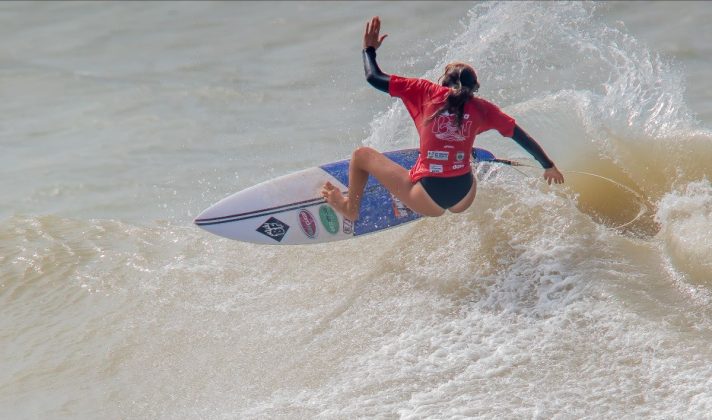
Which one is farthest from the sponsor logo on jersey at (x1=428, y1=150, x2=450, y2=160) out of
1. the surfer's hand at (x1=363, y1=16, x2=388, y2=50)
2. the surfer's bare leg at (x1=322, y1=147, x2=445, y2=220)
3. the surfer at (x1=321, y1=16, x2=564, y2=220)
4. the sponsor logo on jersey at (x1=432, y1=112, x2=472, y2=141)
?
the surfer's hand at (x1=363, y1=16, x2=388, y2=50)

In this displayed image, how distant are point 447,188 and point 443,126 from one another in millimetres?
430

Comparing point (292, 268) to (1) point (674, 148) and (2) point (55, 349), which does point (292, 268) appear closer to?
(2) point (55, 349)

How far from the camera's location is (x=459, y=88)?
583 centimetres

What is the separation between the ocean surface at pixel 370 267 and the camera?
203 inches

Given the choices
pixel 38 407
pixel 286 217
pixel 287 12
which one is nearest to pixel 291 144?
→ pixel 286 217

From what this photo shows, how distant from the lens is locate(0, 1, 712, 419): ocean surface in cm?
515

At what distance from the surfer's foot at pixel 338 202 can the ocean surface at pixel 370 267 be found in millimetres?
403

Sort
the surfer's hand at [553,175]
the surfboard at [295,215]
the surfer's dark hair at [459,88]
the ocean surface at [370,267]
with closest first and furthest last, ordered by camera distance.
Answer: the ocean surface at [370,267] < the surfer's dark hair at [459,88] < the surfer's hand at [553,175] < the surfboard at [295,215]

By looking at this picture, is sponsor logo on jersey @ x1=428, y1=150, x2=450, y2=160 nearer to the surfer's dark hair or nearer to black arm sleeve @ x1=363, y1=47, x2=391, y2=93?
the surfer's dark hair

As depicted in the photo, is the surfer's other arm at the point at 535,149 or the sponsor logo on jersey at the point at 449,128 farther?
the surfer's other arm at the point at 535,149

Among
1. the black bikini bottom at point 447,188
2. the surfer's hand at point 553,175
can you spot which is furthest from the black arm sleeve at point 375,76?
the surfer's hand at point 553,175

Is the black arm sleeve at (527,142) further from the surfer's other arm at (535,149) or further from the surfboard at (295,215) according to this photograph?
the surfboard at (295,215)

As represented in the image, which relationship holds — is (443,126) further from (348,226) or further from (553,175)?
(348,226)

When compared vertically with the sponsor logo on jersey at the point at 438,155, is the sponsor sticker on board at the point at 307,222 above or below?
below
